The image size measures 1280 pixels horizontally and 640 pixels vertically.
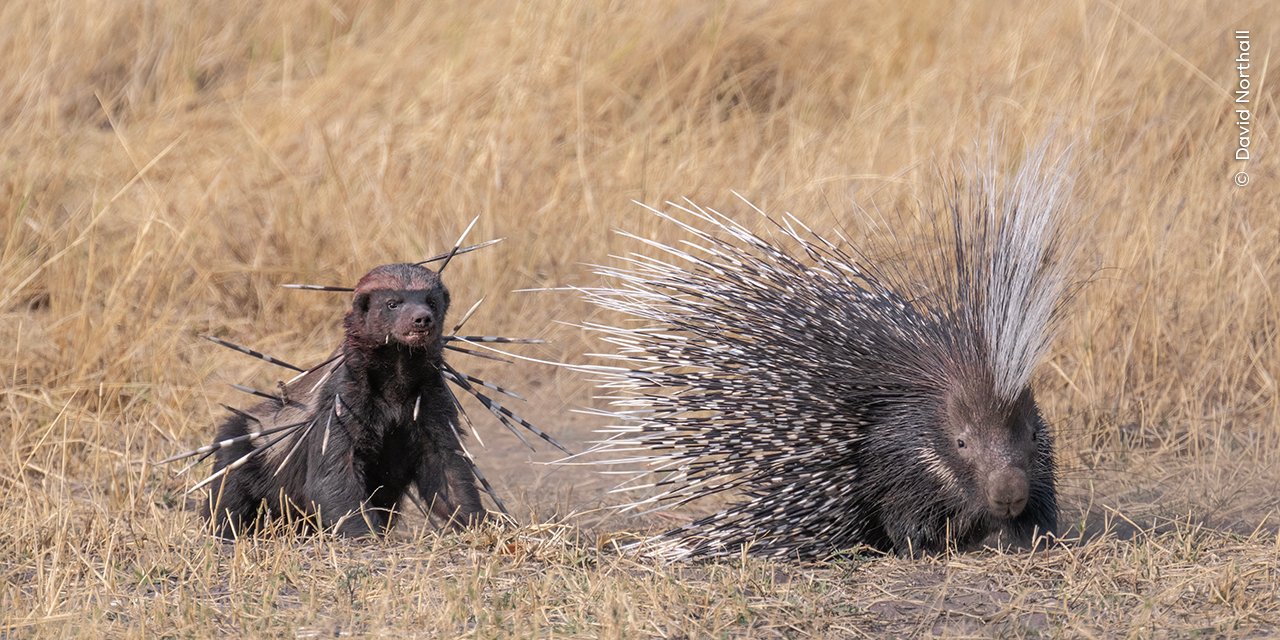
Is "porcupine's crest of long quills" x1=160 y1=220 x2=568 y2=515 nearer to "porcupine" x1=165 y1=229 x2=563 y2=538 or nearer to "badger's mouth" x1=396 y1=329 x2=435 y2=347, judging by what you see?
"porcupine" x1=165 y1=229 x2=563 y2=538

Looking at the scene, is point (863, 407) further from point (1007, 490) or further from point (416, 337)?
point (416, 337)

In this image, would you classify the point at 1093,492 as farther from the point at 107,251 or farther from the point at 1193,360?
the point at 107,251

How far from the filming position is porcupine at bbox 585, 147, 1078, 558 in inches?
162

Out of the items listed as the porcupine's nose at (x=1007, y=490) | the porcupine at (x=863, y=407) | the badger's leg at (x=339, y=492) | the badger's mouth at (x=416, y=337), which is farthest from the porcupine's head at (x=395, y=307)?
the porcupine's nose at (x=1007, y=490)

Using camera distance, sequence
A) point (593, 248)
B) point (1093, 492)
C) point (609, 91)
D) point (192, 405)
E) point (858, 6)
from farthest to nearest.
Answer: point (858, 6) → point (609, 91) → point (593, 248) → point (192, 405) → point (1093, 492)

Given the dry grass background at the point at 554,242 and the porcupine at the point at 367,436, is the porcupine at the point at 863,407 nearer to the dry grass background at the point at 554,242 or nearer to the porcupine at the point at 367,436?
the dry grass background at the point at 554,242

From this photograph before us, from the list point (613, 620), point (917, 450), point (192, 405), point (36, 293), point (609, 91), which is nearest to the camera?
point (613, 620)

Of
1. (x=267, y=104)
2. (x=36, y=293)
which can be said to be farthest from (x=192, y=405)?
(x=267, y=104)

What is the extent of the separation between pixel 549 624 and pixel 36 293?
12.8 feet

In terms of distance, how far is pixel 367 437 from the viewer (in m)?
4.41

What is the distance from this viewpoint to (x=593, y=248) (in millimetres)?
7223

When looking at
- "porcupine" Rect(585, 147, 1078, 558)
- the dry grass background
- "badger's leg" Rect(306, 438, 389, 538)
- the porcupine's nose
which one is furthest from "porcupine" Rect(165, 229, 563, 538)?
the porcupine's nose

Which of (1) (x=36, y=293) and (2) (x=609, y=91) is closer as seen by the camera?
(1) (x=36, y=293)

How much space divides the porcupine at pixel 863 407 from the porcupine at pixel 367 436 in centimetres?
57
